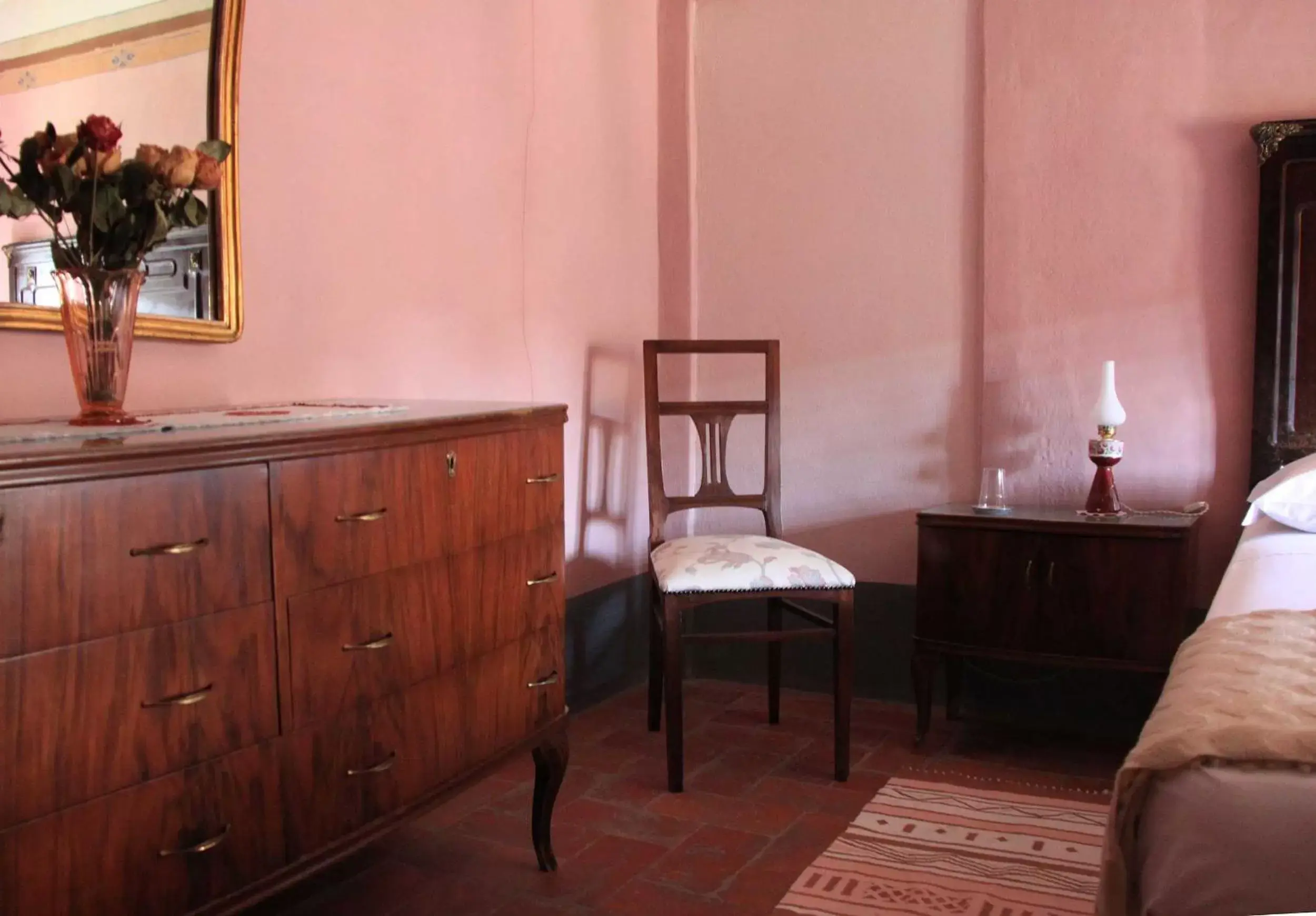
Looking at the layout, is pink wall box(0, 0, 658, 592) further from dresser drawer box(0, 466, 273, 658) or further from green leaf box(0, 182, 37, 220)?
dresser drawer box(0, 466, 273, 658)

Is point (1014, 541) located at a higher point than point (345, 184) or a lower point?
lower

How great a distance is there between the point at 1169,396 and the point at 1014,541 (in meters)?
0.65

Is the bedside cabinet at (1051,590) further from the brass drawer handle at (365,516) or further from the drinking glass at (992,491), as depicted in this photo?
the brass drawer handle at (365,516)

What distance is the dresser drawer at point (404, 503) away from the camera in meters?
1.63

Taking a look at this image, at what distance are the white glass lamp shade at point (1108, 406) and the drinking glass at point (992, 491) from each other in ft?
1.00

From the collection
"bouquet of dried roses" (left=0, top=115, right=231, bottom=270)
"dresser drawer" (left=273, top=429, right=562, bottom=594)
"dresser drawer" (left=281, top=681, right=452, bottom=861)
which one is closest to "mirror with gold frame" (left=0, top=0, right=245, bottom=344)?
"bouquet of dried roses" (left=0, top=115, right=231, bottom=270)

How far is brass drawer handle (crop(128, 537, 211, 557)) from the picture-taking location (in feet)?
4.54

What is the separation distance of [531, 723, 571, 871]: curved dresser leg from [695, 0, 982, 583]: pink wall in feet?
5.21

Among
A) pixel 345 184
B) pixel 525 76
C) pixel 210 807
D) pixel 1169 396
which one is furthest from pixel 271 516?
pixel 1169 396

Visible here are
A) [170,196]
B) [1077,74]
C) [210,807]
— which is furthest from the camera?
[1077,74]

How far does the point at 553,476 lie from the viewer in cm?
227

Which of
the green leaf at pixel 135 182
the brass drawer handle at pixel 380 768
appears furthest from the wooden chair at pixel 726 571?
the green leaf at pixel 135 182

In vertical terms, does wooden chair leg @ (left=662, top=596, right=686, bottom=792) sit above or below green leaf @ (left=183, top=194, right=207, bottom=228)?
below

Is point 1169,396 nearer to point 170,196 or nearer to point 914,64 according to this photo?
point 914,64
